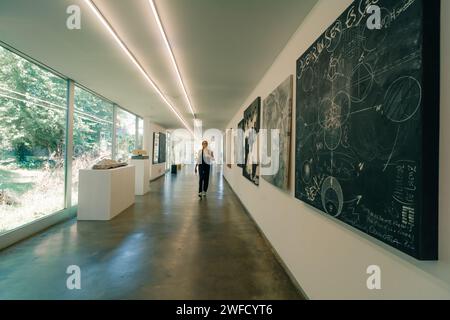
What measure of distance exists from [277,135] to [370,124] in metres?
1.84

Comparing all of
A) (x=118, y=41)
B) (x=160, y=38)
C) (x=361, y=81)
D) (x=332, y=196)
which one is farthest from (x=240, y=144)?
(x=361, y=81)

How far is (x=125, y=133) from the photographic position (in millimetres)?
7758

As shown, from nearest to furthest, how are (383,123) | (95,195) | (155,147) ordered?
1. (383,123)
2. (95,195)
3. (155,147)

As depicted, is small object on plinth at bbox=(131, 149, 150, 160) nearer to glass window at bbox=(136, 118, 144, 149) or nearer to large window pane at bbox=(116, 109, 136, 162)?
large window pane at bbox=(116, 109, 136, 162)

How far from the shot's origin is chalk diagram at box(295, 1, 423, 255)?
0.98m

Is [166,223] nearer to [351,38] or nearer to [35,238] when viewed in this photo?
[35,238]

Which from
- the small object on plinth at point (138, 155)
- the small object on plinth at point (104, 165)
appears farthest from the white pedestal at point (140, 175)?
the small object on plinth at point (104, 165)

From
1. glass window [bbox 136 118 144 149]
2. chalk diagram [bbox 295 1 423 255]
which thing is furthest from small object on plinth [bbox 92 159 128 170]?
chalk diagram [bbox 295 1 423 255]

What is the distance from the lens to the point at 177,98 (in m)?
5.77

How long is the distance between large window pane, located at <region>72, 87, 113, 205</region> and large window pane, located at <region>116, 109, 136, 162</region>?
0.52 m

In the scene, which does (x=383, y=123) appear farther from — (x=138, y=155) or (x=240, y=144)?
(x=138, y=155)

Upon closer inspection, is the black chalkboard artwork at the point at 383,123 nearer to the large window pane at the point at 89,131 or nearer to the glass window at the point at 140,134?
the large window pane at the point at 89,131

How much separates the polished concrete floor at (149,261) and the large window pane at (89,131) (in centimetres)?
150
